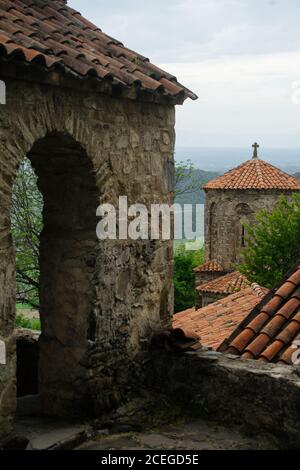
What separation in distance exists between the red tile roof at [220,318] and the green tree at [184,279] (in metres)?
17.1

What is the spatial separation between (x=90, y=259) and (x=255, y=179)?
82.6ft

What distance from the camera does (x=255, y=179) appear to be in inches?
1179

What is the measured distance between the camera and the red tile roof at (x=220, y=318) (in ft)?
37.6

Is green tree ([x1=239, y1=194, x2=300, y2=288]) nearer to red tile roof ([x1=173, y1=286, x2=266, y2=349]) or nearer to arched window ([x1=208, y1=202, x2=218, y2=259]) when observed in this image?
arched window ([x1=208, y1=202, x2=218, y2=259])

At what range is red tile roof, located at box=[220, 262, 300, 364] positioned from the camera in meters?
6.16

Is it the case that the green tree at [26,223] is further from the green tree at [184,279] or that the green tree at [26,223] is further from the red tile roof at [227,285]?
the green tree at [184,279]

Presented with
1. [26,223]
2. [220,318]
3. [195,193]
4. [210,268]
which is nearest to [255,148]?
[210,268]

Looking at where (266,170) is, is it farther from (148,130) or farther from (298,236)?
(148,130)

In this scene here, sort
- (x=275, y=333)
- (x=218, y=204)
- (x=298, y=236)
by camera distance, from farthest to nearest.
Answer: (x=218, y=204) → (x=298, y=236) → (x=275, y=333)

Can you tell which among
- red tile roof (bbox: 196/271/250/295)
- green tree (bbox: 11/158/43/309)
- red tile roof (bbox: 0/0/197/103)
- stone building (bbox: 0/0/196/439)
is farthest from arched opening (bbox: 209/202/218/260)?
stone building (bbox: 0/0/196/439)

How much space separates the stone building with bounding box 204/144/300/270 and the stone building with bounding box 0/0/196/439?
78.6 feet

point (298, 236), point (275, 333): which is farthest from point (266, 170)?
point (275, 333)
